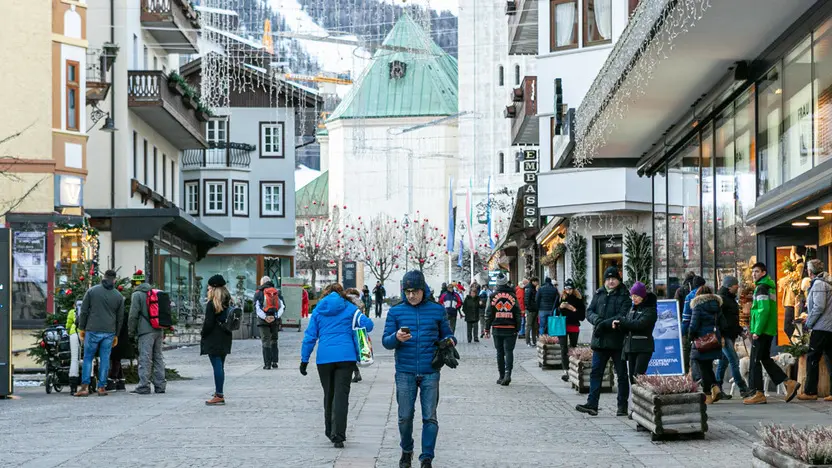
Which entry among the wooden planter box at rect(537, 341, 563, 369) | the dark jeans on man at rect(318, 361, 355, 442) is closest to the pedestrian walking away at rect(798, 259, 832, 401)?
the dark jeans on man at rect(318, 361, 355, 442)

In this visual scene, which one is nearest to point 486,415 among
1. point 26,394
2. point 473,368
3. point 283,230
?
point 26,394

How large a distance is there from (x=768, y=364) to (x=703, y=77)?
14.0 feet

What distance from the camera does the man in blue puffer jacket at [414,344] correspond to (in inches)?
460

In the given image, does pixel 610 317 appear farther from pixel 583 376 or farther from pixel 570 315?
pixel 570 315

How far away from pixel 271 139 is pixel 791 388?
51.3 metres

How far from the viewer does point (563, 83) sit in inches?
1425

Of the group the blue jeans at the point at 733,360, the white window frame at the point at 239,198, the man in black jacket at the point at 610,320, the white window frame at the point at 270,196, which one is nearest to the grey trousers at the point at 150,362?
the man in black jacket at the point at 610,320

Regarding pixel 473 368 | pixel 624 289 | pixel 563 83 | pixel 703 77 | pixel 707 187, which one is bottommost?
pixel 473 368

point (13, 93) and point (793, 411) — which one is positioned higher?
point (13, 93)

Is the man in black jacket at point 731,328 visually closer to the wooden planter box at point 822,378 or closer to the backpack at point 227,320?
the wooden planter box at point 822,378

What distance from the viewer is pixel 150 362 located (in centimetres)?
1977

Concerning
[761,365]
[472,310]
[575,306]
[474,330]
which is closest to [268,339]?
[575,306]

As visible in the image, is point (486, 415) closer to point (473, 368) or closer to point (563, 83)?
point (473, 368)

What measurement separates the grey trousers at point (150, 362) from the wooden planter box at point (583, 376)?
591 cm
